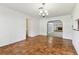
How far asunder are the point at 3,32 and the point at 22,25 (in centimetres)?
192

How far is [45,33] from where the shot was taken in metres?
8.62

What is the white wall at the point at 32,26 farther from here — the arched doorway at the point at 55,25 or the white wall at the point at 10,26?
the white wall at the point at 10,26

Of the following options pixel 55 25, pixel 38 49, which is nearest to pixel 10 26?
pixel 38 49

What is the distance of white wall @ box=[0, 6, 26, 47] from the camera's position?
3.96m

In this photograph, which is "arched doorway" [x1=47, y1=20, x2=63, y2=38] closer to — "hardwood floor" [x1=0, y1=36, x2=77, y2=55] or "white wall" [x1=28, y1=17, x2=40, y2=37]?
"white wall" [x1=28, y1=17, x2=40, y2=37]

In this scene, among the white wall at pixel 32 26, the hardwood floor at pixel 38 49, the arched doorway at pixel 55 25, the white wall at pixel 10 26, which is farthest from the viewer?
the arched doorway at pixel 55 25

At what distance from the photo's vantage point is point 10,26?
4.47 m

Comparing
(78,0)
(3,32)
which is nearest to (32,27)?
(3,32)

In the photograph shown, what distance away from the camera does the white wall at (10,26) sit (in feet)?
13.0

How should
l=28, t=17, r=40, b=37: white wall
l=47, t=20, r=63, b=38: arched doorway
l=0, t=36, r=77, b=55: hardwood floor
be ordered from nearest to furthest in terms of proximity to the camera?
l=0, t=36, r=77, b=55: hardwood floor → l=28, t=17, r=40, b=37: white wall → l=47, t=20, r=63, b=38: arched doorway

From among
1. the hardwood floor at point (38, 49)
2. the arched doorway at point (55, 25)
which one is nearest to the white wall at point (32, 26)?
the arched doorway at point (55, 25)

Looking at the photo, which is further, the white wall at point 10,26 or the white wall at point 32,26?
the white wall at point 32,26

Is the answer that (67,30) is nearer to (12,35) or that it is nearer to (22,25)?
(22,25)

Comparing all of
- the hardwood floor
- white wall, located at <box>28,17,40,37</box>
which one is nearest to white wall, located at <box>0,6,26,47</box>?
the hardwood floor
